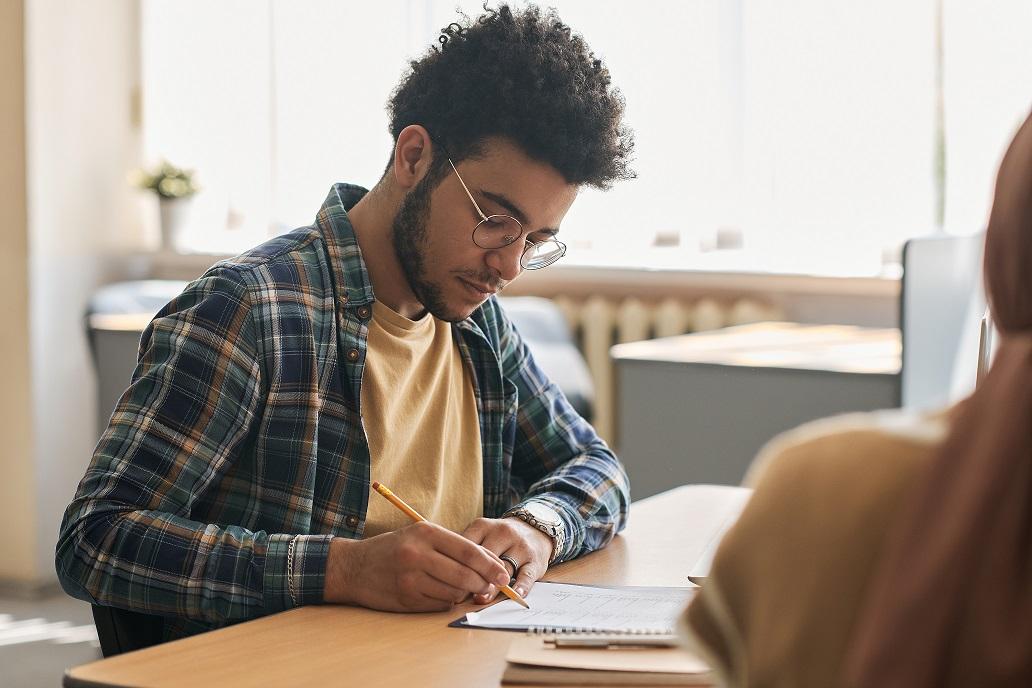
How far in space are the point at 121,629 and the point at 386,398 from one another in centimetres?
39

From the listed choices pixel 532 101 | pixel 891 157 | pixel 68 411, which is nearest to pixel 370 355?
pixel 532 101

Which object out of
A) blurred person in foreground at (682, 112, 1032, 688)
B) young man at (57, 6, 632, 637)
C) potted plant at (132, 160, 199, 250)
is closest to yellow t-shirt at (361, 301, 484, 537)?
young man at (57, 6, 632, 637)

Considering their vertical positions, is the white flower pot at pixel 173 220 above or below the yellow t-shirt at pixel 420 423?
above

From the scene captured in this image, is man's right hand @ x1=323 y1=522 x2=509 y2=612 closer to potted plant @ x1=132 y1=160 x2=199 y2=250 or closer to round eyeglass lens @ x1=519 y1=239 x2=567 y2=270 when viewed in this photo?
round eyeglass lens @ x1=519 y1=239 x2=567 y2=270

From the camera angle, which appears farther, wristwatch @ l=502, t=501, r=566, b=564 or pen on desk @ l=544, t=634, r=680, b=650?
wristwatch @ l=502, t=501, r=566, b=564

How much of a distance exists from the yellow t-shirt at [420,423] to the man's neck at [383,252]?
0.8 inches

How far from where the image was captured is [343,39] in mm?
4297

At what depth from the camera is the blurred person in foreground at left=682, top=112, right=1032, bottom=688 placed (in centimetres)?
53

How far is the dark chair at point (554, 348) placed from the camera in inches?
112

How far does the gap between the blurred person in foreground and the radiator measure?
3011 mm

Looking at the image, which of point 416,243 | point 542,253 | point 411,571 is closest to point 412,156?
point 416,243

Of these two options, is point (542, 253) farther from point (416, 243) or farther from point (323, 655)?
point (323, 655)

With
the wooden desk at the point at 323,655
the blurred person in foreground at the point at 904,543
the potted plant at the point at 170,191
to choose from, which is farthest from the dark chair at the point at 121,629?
the potted plant at the point at 170,191

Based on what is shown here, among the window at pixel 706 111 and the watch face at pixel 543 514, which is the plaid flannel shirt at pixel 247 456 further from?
the window at pixel 706 111
